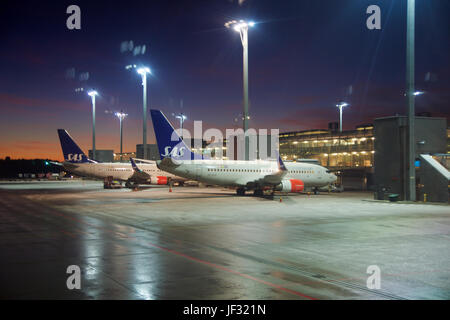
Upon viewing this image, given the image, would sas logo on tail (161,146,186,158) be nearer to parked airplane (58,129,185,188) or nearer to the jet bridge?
parked airplane (58,129,185,188)

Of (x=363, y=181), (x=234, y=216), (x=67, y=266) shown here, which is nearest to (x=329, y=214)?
(x=234, y=216)

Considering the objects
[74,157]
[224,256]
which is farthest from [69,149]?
[224,256]

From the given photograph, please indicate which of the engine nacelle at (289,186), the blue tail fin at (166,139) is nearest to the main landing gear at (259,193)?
the engine nacelle at (289,186)

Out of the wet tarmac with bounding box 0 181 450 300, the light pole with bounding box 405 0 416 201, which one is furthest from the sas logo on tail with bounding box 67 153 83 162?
the light pole with bounding box 405 0 416 201

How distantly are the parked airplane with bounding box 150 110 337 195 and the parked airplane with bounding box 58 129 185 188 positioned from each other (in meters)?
16.2

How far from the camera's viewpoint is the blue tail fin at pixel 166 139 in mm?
33031

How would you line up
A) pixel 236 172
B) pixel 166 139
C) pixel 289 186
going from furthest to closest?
pixel 236 172 → pixel 289 186 → pixel 166 139

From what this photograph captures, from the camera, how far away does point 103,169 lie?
53062mm

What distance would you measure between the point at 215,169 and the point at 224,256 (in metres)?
24.2

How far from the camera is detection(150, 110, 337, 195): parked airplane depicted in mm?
33250

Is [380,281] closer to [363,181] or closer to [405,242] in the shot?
[405,242]

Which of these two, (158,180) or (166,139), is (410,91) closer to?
(166,139)

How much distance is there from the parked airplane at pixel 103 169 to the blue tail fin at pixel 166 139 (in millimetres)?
16605

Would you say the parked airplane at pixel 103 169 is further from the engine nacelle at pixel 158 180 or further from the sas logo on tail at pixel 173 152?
the sas logo on tail at pixel 173 152
